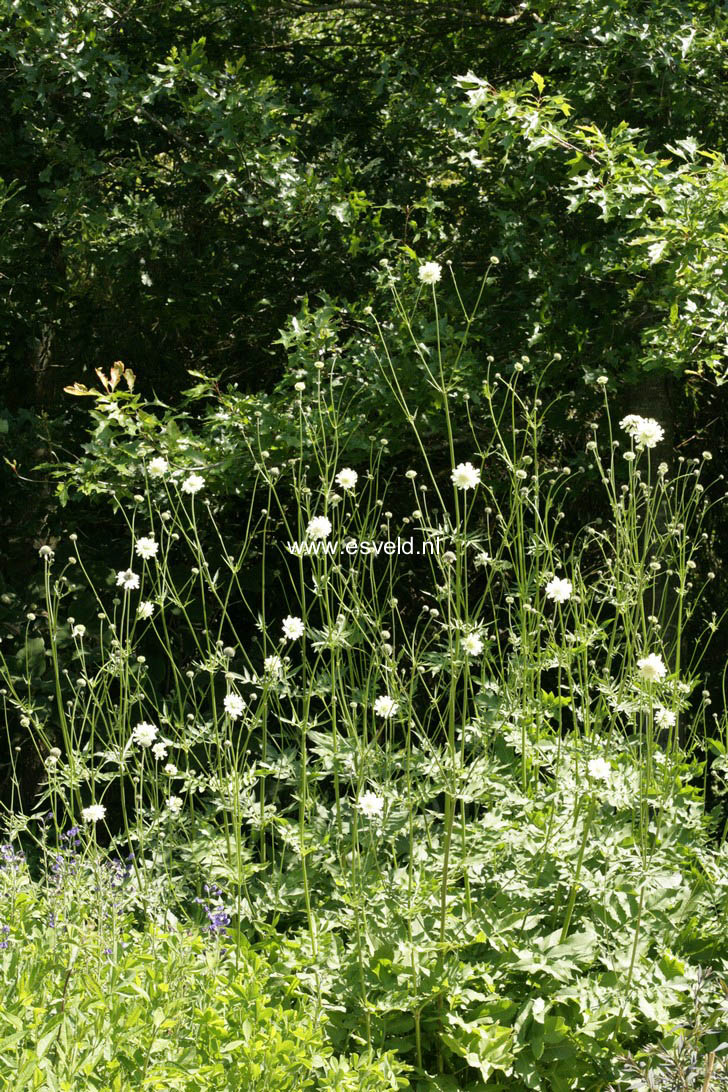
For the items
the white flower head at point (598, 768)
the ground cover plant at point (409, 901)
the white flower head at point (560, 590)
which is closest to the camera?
the ground cover plant at point (409, 901)

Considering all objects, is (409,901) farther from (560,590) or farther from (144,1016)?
(560,590)

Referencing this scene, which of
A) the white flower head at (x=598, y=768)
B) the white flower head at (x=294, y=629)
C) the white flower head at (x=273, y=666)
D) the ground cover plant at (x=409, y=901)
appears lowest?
the ground cover plant at (x=409, y=901)

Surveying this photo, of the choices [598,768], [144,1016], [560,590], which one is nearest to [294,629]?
[560,590]

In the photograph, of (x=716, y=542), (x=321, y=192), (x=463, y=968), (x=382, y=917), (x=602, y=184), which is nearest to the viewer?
(x=463, y=968)

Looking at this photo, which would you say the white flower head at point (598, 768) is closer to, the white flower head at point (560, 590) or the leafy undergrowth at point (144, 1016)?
the white flower head at point (560, 590)

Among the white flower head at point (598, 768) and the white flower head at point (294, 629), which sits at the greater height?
the white flower head at point (294, 629)

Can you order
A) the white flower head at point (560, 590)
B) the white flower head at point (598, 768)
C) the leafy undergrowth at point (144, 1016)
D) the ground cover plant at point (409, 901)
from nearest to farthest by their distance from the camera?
the leafy undergrowth at point (144, 1016) → the ground cover plant at point (409, 901) → the white flower head at point (598, 768) → the white flower head at point (560, 590)

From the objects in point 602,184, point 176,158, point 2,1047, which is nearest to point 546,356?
point 602,184

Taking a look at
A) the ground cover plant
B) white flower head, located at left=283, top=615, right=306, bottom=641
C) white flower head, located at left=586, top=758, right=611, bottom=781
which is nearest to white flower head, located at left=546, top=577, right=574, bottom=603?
the ground cover plant

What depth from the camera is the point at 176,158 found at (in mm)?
4832

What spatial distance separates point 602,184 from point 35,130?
234 centimetres

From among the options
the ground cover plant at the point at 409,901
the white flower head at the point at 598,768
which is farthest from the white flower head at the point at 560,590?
the white flower head at the point at 598,768

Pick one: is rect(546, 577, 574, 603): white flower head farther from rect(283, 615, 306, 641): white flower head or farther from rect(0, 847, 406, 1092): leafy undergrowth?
rect(0, 847, 406, 1092): leafy undergrowth

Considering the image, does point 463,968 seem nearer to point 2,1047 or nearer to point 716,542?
point 2,1047
